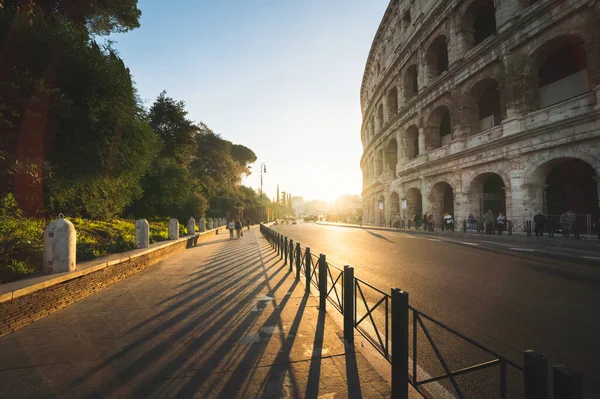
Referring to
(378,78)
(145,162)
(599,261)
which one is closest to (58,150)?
(145,162)

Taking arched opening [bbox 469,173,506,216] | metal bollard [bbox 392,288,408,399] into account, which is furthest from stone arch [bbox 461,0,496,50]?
metal bollard [bbox 392,288,408,399]

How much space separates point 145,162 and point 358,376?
10.2 m

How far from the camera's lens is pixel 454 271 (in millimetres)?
7609

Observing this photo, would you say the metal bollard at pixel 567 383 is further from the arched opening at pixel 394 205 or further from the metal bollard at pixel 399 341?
the arched opening at pixel 394 205

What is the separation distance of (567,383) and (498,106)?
27.1 metres

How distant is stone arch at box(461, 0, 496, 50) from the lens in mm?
20875

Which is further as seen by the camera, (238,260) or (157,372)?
(238,260)

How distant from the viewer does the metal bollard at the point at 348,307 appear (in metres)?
3.60

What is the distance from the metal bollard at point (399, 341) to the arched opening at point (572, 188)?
18391 mm

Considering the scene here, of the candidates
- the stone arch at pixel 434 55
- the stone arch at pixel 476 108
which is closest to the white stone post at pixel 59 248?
the stone arch at pixel 476 108

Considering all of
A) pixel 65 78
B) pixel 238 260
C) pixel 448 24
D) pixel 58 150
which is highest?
pixel 448 24

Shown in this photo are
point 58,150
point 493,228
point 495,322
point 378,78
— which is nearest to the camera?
point 495,322

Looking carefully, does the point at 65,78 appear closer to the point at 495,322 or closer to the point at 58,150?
the point at 58,150

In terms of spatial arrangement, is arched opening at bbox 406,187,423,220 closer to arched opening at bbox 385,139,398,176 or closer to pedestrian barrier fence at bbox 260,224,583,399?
arched opening at bbox 385,139,398,176
